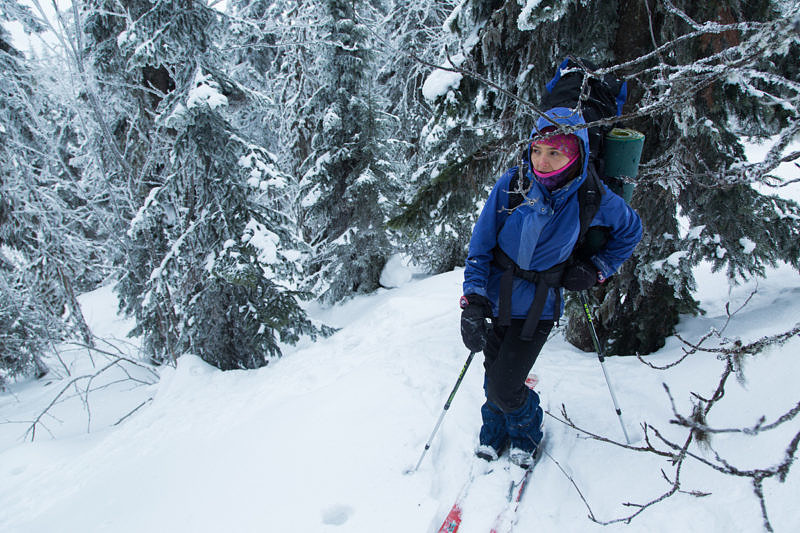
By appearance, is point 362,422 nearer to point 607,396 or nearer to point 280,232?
point 607,396

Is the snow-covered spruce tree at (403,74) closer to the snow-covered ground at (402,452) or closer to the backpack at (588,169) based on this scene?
the snow-covered ground at (402,452)

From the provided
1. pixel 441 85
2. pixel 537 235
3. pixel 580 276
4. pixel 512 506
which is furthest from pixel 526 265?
pixel 441 85

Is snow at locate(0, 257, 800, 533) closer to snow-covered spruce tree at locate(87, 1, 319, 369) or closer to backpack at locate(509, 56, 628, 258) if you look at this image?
backpack at locate(509, 56, 628, 258)

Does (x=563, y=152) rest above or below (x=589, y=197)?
above

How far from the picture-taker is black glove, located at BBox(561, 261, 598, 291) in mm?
2947

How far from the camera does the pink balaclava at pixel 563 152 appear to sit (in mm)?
2615

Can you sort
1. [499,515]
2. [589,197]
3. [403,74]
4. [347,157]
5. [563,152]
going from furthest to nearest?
→ [403,74] < [347,157] < [499,515] < [589,197] < [563,152]

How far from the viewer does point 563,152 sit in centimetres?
265

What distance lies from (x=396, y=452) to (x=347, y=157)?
9.43 metres

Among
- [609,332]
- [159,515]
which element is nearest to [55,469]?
[159,515]

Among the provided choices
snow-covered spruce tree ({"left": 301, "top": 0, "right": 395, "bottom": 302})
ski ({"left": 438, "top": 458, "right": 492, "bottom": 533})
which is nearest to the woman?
ski ({"left": 438, "top": 458, "right": 492, "bottom": 533})

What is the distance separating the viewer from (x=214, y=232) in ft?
23.9

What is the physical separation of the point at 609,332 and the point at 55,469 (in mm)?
6895

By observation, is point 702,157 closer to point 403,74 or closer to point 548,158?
point 548,158
